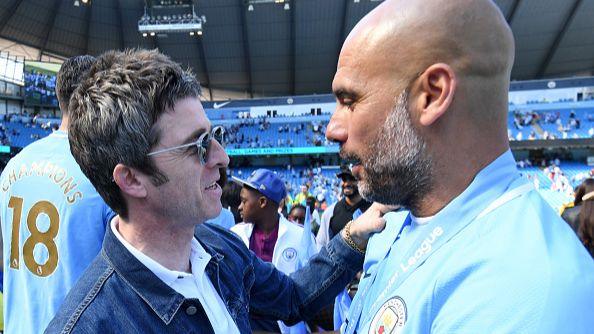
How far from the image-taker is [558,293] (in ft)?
2.48

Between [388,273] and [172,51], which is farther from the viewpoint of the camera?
[172,51]

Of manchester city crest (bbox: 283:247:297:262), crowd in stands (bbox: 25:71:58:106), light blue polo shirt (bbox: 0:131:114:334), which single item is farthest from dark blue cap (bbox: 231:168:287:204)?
crowd in stands (bbox: 25:71:58:106)

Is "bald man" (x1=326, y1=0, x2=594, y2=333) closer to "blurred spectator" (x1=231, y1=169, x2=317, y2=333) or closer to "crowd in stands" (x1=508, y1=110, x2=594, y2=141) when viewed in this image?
"blurred spectator" (x1=231, y1=169, x2=317, y2=333)

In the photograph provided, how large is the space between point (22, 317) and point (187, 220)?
4.69 ft

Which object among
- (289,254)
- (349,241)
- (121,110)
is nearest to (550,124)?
(289,254)

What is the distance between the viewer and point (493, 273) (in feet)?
2.67

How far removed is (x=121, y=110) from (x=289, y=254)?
Result: 2.37m

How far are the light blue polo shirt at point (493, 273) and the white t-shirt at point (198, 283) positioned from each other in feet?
1.54

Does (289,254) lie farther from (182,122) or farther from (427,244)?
(427,244)

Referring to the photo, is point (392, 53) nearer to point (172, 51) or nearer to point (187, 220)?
point (187, 220)

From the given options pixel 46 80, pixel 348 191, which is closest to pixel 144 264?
pixel 348 191

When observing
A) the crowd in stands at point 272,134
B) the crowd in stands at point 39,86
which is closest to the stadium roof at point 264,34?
the crowd in stands at point 39,86

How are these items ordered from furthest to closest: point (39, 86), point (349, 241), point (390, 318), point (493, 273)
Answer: point (39, 86) < point (349, 241) < point (390, 318) < point (493, 273)

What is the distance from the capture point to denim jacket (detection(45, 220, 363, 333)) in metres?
1.17
